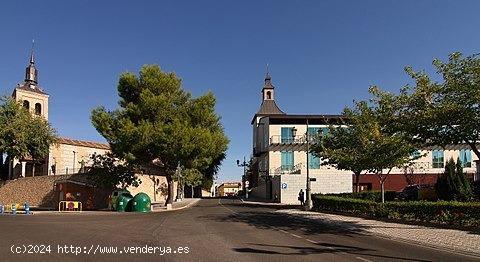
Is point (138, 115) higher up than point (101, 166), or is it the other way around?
point (138, 115)

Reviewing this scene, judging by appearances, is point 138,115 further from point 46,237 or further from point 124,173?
point 46,237

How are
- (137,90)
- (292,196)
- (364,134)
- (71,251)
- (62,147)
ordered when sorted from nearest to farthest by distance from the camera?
(71,251), (364,134), (137,90), (292,196), (62,147)

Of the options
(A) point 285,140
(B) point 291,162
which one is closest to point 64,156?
(A) point 285,140

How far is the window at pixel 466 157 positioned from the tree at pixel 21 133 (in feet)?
159

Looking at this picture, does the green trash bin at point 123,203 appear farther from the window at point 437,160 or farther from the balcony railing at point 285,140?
the window at point 437,160

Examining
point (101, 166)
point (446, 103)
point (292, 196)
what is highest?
point (446, 103)

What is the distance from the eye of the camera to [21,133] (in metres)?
48.8

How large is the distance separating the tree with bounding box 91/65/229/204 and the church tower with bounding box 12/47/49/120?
42.4 metres

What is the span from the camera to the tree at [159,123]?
3375 centimetres

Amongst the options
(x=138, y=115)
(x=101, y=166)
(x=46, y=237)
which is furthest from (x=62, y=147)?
(x=46, y=237)

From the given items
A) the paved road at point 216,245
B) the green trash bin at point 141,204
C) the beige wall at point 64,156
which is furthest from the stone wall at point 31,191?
the paved road at point 216,245

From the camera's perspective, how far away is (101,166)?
38031 millimetres

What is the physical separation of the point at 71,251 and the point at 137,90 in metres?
26.7

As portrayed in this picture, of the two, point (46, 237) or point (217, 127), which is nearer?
point (46, 237)
